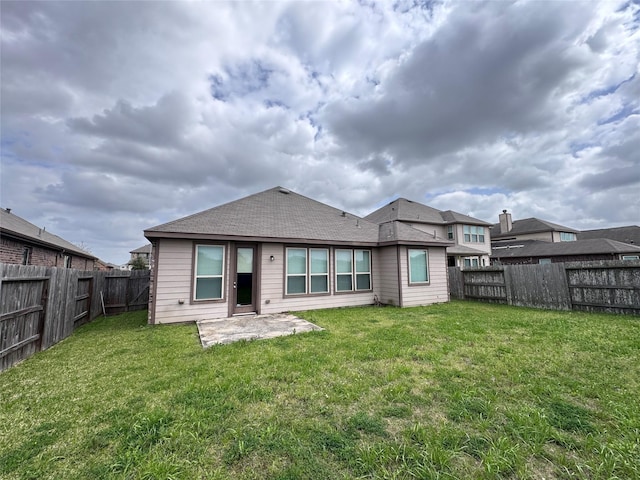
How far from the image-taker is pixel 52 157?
11938mm

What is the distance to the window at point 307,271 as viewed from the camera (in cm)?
895

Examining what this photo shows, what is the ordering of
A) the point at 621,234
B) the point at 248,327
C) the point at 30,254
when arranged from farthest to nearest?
the point at 621,234
the point at 30,254
the point at 248,327

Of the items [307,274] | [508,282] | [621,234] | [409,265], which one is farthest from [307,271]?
[621,234]

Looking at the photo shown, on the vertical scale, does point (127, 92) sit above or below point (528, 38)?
below

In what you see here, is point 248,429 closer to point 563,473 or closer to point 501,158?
point 563,473

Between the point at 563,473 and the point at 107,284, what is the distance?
1299 centimetres

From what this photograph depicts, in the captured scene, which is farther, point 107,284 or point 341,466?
point 107,284

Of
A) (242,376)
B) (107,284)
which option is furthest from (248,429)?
(107,284)

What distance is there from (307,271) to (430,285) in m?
5.22

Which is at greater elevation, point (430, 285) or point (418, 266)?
point (418, 266)

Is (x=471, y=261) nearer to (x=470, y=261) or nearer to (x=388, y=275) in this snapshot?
(x=470, y=261)

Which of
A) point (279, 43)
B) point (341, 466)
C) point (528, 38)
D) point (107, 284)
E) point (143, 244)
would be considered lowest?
point (341, 466)

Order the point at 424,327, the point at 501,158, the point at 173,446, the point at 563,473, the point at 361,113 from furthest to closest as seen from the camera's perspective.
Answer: the point at 501,158 → the point at 361,113 → the point at 424,327 → the point at 173,446 → the point at 563,473

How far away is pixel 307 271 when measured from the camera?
9.16 m
